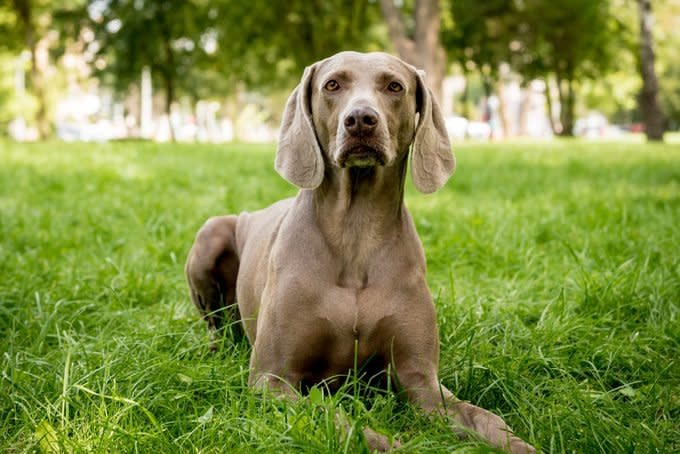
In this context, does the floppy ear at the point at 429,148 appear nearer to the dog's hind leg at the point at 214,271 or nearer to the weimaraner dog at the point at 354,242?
the weimaraner dog at the point at 354,242

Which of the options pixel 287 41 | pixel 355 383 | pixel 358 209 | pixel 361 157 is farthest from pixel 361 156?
pixel 287 41

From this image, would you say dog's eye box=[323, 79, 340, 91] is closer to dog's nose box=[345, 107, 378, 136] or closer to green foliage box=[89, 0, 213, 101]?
dog's nose box=[345, 107, 378, 136]

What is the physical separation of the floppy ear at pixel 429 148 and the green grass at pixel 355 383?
2.42ft

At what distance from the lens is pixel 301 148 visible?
2.90m

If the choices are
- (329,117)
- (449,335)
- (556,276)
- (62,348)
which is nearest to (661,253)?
(556,276)

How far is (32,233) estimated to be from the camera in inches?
226

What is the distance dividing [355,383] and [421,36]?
50.6ft

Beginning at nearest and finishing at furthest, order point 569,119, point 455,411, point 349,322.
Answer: point 455,411
point 349,322
point 569,119

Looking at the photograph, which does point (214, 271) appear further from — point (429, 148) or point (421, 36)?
point (421, 36)

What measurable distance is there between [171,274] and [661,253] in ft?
10.8

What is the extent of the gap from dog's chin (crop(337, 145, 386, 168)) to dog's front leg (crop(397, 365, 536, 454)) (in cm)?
78

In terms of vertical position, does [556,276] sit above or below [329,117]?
below

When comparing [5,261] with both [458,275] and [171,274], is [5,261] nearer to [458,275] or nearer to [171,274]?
[171,274]

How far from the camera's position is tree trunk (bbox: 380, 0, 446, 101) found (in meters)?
17.1
